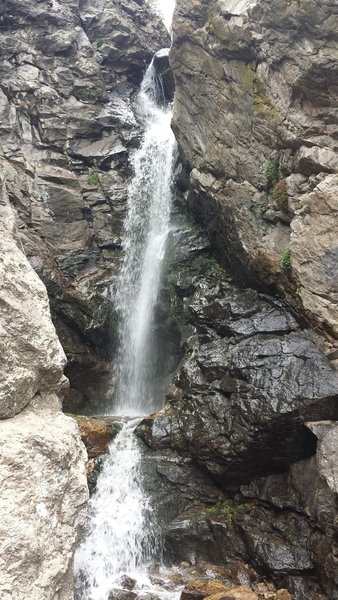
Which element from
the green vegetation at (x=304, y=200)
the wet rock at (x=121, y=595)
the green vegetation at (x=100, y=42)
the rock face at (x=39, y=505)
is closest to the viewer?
the rock face at (x=39, y=505)

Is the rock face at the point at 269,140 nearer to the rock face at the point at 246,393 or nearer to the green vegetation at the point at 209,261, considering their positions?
the green vegetation at the point at 209,261

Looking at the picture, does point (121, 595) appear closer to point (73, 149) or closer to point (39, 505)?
point (39, 505)

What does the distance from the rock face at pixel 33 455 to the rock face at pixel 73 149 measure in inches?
305

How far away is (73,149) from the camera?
2020 centimetres

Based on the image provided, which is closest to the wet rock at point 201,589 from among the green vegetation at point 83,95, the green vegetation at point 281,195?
the green vegetation at point 281,195

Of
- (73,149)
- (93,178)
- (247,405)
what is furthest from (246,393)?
(73,149)

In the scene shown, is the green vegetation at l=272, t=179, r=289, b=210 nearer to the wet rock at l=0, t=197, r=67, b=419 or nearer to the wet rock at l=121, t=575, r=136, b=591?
the wet rock at l=0, t=197, r=67, b=419

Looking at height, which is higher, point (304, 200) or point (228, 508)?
point (304, 200)

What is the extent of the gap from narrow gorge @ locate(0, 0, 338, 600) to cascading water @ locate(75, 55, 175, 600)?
5cm

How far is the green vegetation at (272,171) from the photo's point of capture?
13344mm

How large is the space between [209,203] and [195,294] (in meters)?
3.30

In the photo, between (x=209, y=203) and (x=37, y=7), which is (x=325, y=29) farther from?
(x=37, y=7)

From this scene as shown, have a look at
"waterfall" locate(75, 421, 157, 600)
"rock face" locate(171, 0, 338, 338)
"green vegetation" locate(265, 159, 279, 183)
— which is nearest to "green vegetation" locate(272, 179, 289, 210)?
"rock face" locate(171, 0, 338, 338)

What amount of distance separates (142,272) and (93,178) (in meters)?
5.33
